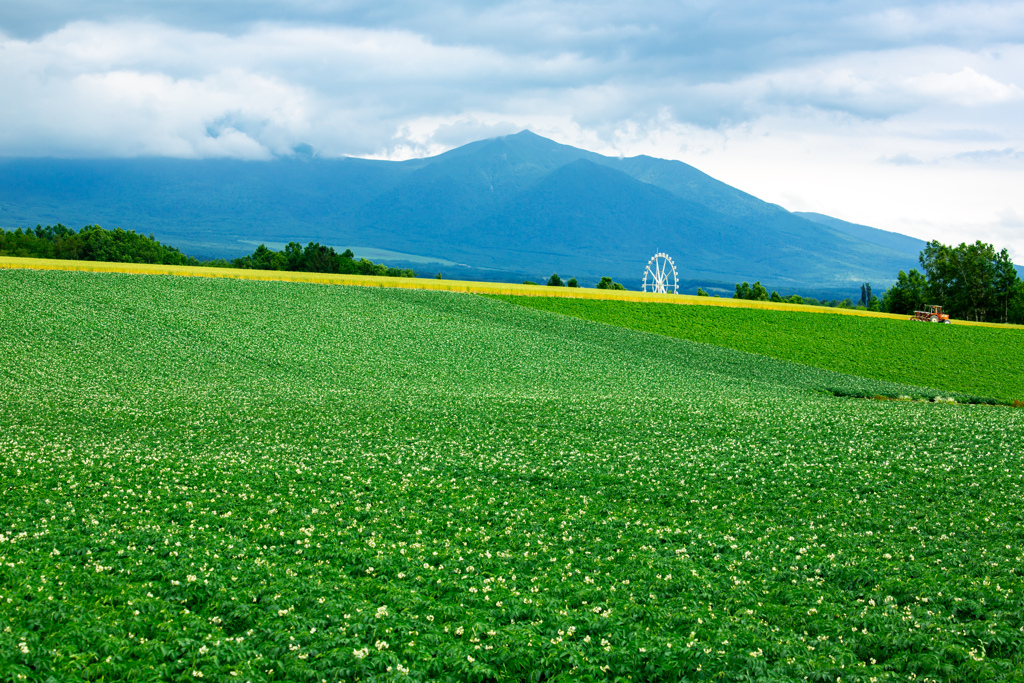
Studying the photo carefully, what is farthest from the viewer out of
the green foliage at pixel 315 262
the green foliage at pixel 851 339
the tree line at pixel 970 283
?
the tree line at pixel 970 283

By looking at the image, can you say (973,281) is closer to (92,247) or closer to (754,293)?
(754,293)

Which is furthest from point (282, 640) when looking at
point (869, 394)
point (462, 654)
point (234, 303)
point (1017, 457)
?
point (234, 303)

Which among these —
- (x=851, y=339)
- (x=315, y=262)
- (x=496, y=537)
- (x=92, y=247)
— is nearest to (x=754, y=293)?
(x=851, y=339)

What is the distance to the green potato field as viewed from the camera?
30.9 ft

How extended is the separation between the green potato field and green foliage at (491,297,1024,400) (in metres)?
20.6

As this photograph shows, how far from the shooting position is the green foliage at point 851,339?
5375 cm

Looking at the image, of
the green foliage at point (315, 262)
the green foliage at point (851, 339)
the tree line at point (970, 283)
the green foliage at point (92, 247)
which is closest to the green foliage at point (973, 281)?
the tree line at point (970, 283)

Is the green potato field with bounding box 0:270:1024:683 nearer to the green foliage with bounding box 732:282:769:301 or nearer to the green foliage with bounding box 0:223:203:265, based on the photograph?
the green foliage with bounding box 0:223:203:265

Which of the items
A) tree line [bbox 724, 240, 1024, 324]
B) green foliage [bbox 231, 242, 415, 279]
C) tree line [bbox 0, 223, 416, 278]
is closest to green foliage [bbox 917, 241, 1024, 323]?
tree line [bbox 724, 240, 1024, 324]

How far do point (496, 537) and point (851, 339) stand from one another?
64.3 meters

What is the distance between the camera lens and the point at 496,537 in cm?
1448

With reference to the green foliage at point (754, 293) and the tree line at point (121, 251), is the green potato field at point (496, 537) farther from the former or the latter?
the green foliage at point (754, 293)

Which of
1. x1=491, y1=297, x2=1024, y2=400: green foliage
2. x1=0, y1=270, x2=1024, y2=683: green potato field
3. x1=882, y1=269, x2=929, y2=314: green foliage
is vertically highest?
x1=882, y1=269, x2=929, y2=314: green foliage

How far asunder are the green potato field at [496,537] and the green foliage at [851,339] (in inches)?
810
